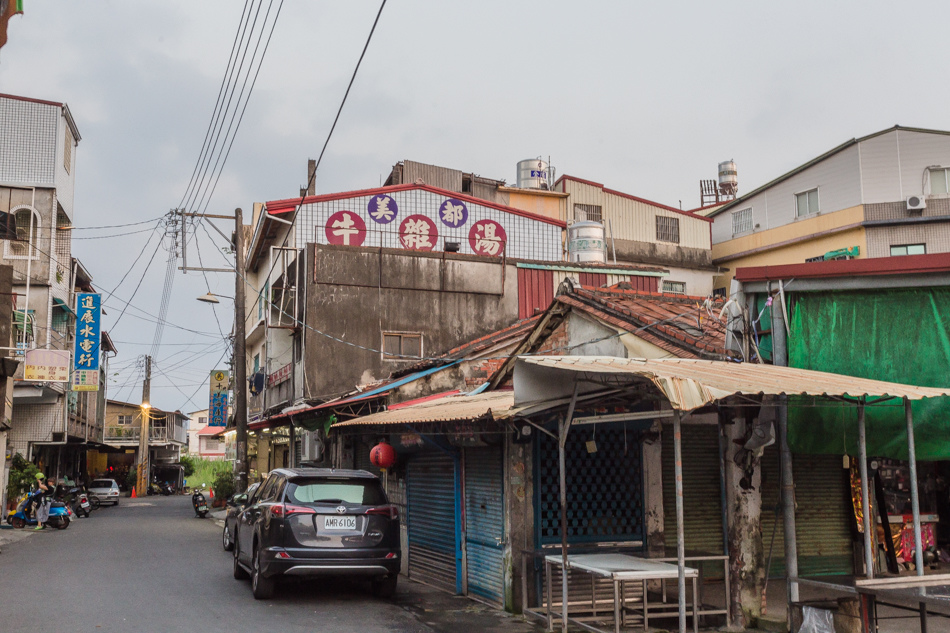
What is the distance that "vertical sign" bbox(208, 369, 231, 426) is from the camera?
119 feet

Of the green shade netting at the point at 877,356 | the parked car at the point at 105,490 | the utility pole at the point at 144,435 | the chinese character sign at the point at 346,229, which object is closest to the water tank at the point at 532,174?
the chinese character sign at the point at 346,229

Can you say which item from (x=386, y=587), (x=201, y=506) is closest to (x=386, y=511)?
(x=386, y=587)

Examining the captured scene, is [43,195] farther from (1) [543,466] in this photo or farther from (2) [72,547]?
(1) [543,466]

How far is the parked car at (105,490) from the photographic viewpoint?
140 feet

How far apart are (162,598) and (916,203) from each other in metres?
25.5

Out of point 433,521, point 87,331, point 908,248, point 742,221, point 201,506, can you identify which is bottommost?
point 201,506

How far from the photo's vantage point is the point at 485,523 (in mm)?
11000

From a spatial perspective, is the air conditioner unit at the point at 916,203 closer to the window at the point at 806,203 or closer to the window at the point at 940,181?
the window at the point at 940,181

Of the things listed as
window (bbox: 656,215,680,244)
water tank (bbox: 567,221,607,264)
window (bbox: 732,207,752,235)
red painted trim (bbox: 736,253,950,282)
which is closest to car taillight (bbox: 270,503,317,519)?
red painted trim (bbox: 736,253,950,282)

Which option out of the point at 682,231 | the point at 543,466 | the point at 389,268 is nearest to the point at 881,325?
the point at 543,466

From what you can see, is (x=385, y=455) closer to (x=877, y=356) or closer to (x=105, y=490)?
(x=877, y=356)

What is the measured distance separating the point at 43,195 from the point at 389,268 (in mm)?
16634

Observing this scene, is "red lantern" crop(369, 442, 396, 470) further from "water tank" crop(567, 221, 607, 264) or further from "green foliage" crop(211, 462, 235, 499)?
"green foliage" crop(211, 462, 235, 499)

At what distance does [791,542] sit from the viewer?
336 inches
